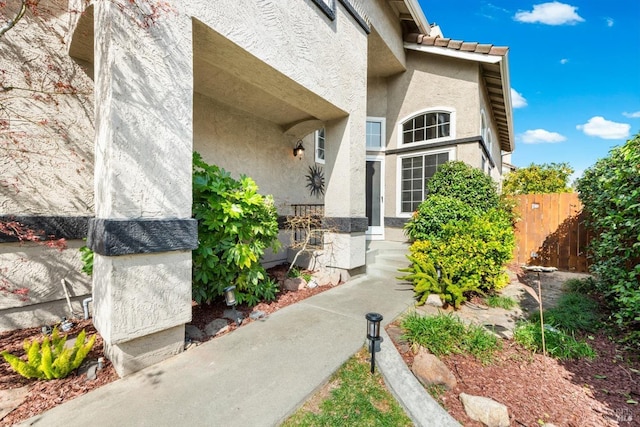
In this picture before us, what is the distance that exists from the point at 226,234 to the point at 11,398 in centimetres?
232

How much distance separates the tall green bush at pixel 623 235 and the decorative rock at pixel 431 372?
205cm

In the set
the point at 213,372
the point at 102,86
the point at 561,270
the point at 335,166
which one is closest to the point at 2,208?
the point at 102,86

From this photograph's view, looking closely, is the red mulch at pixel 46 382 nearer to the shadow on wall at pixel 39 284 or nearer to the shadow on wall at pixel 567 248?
the shadow on wall at pixel 39 284

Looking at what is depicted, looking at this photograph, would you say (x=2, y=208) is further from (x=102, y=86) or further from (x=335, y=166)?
(x=335, y=166)

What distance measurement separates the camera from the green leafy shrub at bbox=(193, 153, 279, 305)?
3.51m

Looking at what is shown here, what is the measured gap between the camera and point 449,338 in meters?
2.95

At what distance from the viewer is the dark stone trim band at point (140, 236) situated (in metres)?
2.33

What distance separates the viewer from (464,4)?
380 inches

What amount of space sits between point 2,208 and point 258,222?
297cm

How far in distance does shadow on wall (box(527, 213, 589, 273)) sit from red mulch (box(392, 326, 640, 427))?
443cm

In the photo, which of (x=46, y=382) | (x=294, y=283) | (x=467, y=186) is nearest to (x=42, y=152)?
(x=46, y=382)

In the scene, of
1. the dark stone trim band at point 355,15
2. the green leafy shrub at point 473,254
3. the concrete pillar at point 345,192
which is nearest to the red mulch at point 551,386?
the green leafy shrub at point 473,254

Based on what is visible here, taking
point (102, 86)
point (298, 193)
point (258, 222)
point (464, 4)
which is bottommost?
point (258, 222)

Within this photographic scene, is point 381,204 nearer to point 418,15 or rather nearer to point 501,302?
point 501,302
